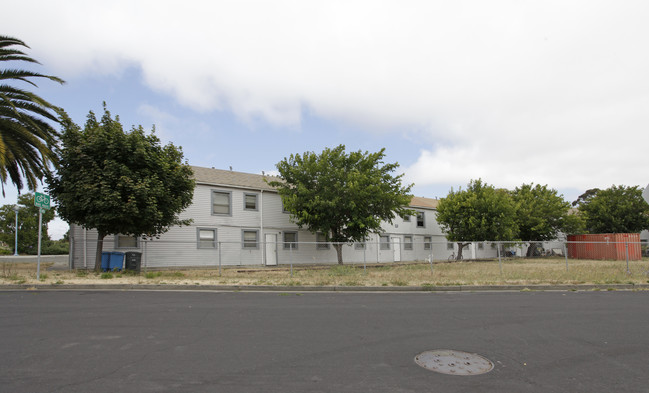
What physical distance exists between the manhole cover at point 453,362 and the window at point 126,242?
21.0 meters

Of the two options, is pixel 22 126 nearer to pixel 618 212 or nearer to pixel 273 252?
pixel 273 252

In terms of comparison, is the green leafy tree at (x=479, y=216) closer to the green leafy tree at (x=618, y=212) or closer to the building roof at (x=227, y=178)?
the building roof at (x=227, y=178)

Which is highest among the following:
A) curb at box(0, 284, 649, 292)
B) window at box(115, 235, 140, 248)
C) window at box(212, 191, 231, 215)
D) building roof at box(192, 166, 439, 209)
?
building roof at box(192, 166, 439, 209)

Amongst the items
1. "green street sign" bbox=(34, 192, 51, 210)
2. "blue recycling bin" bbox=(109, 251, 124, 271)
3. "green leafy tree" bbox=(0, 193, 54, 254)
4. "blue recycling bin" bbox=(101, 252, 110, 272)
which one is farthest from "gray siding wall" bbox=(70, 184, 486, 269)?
"green leafy tree" bbox=(0, 193, 54, 254)

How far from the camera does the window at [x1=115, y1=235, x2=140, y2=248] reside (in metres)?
22.5

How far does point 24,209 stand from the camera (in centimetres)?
5219

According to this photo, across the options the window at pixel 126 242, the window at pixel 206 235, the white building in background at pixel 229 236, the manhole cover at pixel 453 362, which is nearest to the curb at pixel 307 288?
the white building in background at pixel 229 236

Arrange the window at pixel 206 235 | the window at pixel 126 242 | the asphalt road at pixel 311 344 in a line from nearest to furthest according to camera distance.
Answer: the asphalt road at pixel 311 344 < the window at pixel 126 242 < the window at pixel 206 235

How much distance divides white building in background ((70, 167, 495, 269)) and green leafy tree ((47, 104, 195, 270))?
4.13 metres

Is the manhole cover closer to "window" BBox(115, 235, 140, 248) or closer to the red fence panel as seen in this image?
"window" BBox(115, 235, 140, 248)

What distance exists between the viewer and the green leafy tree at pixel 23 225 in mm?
49781

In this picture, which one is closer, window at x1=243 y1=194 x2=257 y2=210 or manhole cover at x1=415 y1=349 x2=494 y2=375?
manhole cover at x1=415 y1=349 x2=494 y2=375

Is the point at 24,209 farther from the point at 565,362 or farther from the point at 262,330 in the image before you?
the point at 565,362

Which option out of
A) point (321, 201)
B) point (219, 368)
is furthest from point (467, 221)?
point (219, 368)
